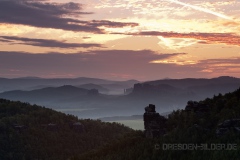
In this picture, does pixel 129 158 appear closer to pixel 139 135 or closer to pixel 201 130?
pixel 201 130

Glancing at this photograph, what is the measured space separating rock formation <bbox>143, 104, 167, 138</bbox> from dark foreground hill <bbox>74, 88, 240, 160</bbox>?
122 centimetres

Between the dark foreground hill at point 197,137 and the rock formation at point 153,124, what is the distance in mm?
1223

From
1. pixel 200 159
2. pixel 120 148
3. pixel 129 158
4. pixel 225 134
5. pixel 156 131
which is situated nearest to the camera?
pixel 200 159

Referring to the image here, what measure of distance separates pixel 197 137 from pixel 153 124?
22.5 m

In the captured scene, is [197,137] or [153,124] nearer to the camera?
[197,137]

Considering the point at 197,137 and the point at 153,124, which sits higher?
the point at 153,124

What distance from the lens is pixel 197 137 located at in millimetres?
102438

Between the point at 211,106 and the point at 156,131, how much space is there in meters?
22.1

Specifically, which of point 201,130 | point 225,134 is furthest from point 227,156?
point 201,130

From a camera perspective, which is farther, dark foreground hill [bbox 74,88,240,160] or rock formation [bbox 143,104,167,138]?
rock formation [bbox 143,104,167,138]

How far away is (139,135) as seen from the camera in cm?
13862

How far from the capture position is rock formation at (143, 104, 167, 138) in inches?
4798

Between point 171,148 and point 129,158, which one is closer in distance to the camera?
point 171,148

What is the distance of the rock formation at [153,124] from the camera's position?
122 meters
